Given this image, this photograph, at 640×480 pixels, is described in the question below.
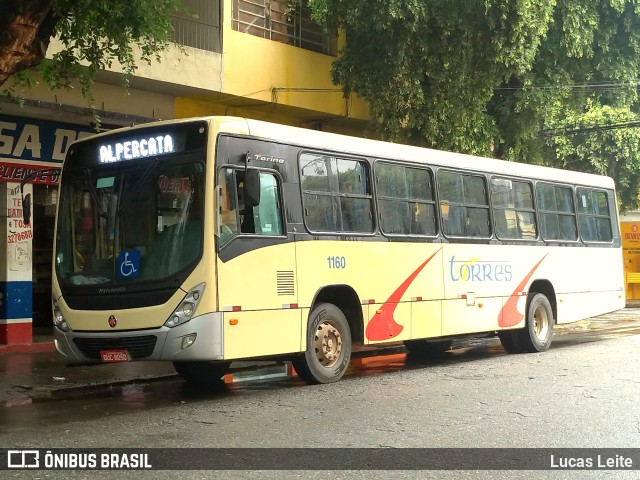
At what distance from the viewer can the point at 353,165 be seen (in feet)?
38.0

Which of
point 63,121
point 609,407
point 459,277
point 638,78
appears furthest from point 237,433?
point 638,78

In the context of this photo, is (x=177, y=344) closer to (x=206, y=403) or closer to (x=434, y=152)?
(x=206, y=403)

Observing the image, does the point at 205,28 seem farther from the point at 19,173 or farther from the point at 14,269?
the point at 14,269

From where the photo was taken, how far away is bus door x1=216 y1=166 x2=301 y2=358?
954 centimetres

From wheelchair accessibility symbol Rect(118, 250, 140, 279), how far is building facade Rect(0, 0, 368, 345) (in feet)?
15.3

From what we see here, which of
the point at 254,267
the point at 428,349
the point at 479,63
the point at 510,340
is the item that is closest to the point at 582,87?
the point at 479,63

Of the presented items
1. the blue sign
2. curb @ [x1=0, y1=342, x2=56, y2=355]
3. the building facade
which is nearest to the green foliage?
the building facade

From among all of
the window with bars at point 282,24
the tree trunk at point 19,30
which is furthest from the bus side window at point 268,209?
the window with bars at point 282,24

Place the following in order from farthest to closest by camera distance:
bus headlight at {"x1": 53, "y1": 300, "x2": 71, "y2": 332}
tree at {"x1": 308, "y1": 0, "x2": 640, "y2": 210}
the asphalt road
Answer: tree at {"x1": 308, "y1": 0, "x2": 640, "y2": 210}
bus headlight at {"x1": 53, "y1": 300, "x2": 71, "y2": 332}
the asphalt road

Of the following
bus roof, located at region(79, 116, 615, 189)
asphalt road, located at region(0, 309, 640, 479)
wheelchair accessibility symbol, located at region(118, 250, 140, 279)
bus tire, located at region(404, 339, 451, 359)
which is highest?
bus roof, located at region(79, 116, 615, 189)

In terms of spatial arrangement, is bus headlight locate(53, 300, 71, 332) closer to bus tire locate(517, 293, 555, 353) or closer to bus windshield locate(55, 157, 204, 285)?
bus windshield locate(55, 157, 204, 285)

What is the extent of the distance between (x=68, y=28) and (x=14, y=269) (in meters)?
6.49

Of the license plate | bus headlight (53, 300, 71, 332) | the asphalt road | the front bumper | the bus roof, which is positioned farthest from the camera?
bus headlight (53, 300, 71, 332)

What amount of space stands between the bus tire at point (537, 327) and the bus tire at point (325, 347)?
482 centimetres
